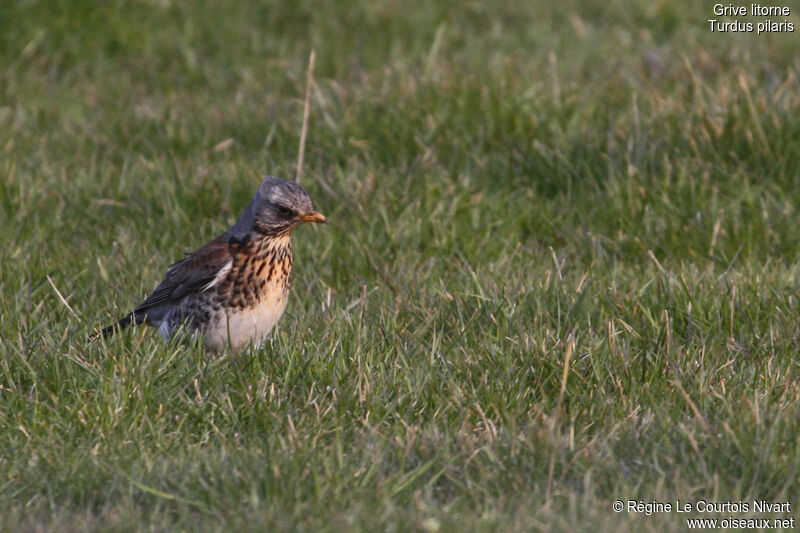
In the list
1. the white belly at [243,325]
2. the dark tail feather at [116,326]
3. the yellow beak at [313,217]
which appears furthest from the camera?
the yellow beak at [313,217]

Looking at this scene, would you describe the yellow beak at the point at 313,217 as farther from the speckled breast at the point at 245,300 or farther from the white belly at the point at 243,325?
the white belly at the point at 243,325

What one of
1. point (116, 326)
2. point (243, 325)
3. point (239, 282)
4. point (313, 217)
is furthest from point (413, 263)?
point (116, 326)

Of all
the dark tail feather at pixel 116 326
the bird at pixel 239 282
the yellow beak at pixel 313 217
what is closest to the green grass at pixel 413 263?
the dark tail feather at pixel 116 326

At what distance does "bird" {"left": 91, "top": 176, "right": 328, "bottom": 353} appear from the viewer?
5.75 metres

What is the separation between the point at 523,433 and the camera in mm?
4500

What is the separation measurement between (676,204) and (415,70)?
2711mm

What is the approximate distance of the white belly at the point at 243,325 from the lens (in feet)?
18.6

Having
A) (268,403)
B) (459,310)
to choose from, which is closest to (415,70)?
(459,310)

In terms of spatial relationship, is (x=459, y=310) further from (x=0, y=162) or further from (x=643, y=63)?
(x=643, y=63)

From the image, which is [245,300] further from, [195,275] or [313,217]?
[313,217]

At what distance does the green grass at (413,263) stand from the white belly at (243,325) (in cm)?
13

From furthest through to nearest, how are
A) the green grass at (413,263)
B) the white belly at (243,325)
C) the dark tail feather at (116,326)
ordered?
1. the white belly at (243,325)
2. the dark tail feather at (116,326)
3. the green grass at (413,263)

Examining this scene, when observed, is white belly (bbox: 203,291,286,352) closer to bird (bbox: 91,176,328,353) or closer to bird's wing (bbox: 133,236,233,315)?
bird (bbox: 91,176,328,353)

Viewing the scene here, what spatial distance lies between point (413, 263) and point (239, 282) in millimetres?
1300
